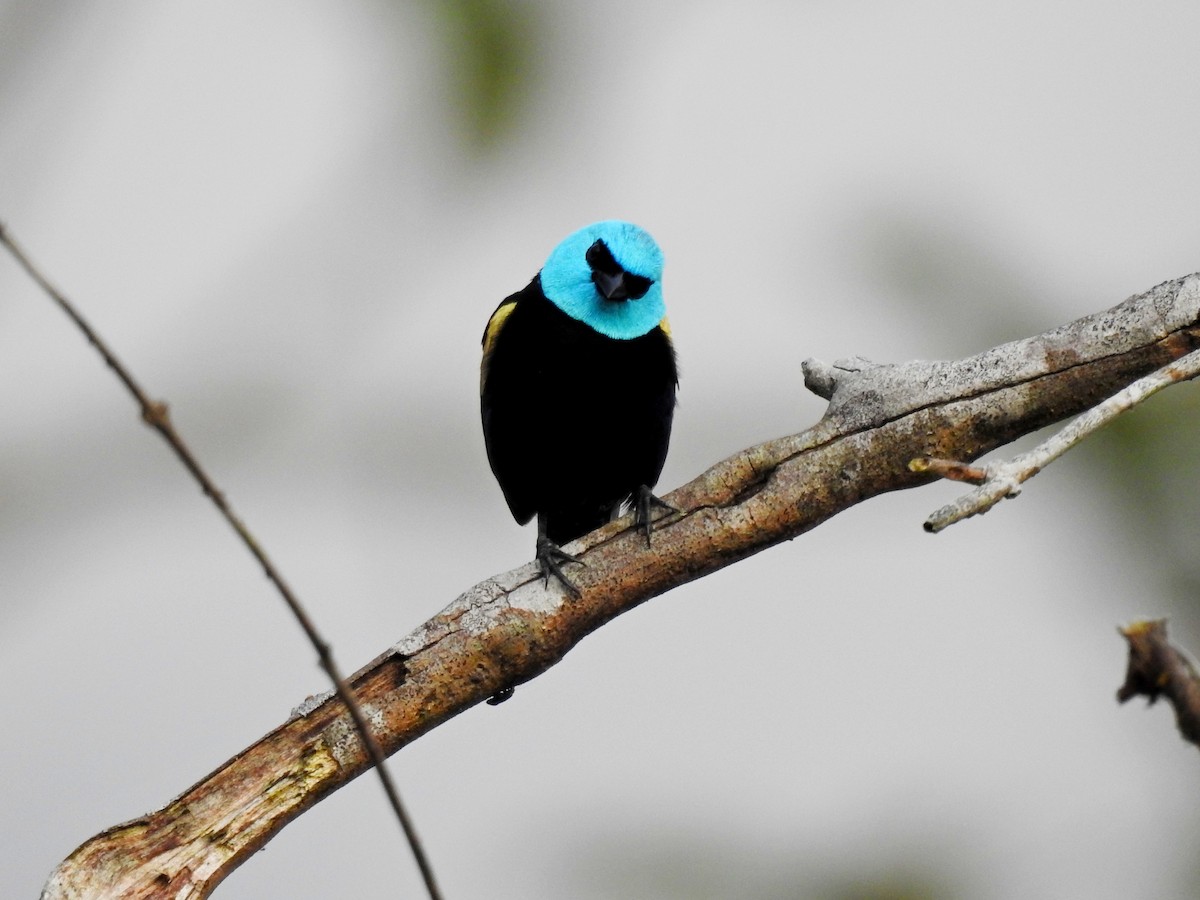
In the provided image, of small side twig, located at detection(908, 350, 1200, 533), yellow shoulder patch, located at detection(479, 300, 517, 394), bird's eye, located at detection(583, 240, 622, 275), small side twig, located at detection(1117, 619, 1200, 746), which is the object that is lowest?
small side twig, located at detection(1117, 619, 1200, 746)

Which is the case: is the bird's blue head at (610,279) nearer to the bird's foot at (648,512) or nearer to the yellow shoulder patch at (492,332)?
the yellow shoulder patch at (492,332)

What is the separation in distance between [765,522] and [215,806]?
1.32 metres

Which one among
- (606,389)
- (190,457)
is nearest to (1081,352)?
(606,389)

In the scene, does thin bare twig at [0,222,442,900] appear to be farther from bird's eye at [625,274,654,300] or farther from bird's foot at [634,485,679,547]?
bird's eye at [625,274,654,300]

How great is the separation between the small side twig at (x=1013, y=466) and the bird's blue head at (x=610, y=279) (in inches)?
77.2

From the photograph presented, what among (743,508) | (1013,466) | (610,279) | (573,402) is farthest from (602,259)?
(1013,466)

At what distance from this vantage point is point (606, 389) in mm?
4121

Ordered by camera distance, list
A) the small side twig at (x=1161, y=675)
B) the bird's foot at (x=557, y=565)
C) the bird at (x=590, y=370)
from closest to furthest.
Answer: the small side twig at (x=1161, y=675) → the bird's foot at (x=557, y=565) → the bird at (x=590, y=370)

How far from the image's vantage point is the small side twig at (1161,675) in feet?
3.54

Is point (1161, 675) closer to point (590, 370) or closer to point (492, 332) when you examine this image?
point (590, 370)

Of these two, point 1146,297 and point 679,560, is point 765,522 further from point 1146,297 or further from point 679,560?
point 1146,297

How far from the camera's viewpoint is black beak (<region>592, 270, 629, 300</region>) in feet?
13.1

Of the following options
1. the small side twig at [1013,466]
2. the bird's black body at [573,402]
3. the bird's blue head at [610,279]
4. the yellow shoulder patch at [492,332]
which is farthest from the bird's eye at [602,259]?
the small side twig at [1013,466]

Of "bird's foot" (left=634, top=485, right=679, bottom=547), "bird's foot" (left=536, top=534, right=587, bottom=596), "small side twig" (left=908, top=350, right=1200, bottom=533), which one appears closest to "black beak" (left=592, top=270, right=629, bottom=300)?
"bird's foot" (left=634, top=485, right=679, bottom=547)
